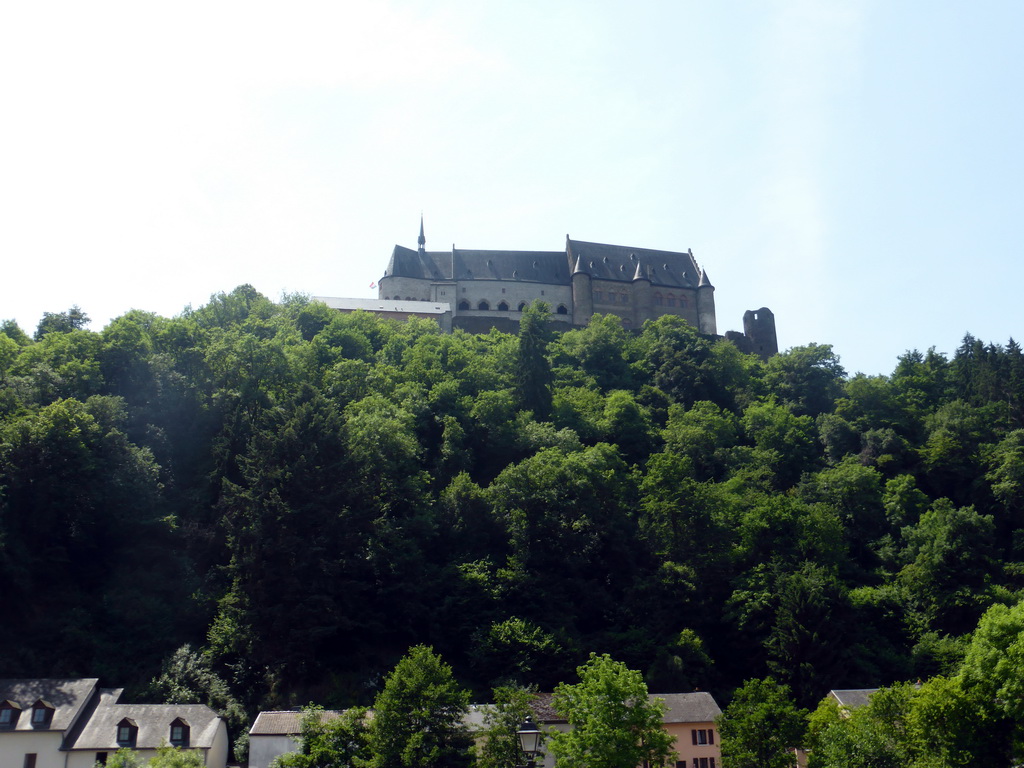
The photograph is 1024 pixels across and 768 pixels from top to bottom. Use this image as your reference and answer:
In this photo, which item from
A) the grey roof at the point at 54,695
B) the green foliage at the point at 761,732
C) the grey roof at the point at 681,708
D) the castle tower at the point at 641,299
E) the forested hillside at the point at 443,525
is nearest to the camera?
the grey roof at the point at 54,695

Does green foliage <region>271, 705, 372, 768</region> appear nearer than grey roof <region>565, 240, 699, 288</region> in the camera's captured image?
Yes

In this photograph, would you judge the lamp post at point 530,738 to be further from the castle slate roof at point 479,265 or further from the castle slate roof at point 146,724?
the castle slate roof at point 479,265

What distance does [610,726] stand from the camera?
3638 centimetres

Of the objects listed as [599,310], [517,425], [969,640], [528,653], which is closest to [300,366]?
[517,425]

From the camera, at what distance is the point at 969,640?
49562 millimetres

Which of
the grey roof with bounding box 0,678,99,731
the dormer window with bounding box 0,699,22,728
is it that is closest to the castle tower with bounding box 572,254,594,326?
the grey roof with bounding box 0,678,99,731

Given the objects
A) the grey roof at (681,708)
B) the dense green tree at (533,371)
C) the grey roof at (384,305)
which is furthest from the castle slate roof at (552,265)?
the grey roof at (681,708)

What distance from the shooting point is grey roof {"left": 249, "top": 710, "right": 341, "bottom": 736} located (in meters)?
38.6

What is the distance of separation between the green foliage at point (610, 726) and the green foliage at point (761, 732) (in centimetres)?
301

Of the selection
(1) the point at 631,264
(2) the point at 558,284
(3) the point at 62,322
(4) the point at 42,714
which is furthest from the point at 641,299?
(4) the point at 42,714

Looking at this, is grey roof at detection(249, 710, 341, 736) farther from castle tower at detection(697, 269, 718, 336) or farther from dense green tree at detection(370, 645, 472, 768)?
castle tower at detection(697, 269, 718, 336)

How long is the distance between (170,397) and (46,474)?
11.2 meters

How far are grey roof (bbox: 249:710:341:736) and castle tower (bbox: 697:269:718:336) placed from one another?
7437cm

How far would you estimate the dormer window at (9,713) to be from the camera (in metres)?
38.3
